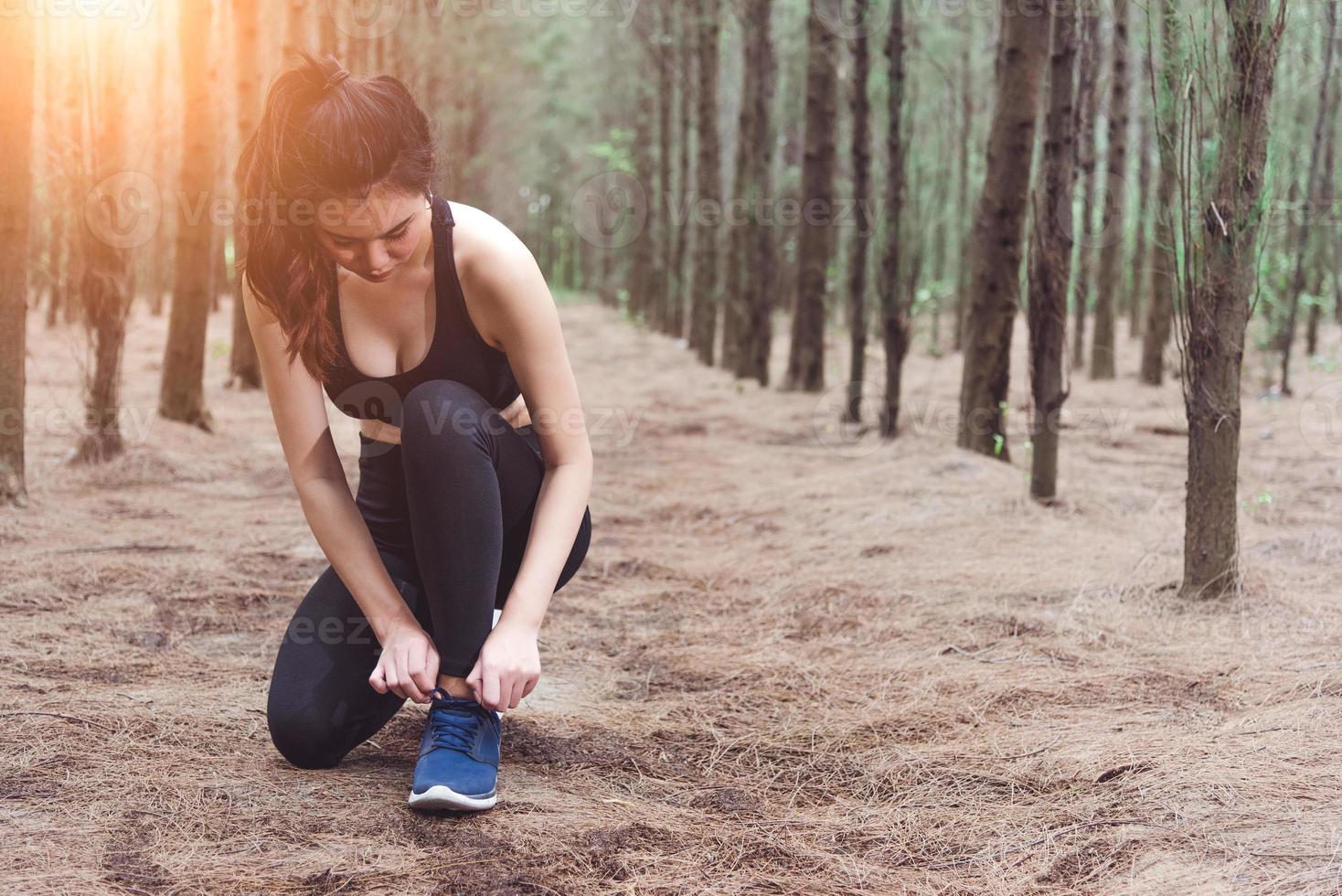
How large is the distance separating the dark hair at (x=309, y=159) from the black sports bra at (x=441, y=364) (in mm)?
106

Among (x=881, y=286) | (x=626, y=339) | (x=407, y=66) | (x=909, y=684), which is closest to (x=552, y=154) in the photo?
(x=626, y=339)

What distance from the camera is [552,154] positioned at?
35.6 meters

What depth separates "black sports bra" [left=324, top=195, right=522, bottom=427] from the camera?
215 cm

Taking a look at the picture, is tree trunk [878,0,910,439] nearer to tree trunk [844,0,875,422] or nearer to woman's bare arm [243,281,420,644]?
tree trunk [844,0,875,422]

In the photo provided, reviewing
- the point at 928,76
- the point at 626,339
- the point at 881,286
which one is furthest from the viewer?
the point at 626,339

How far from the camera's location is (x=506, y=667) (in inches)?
77.4

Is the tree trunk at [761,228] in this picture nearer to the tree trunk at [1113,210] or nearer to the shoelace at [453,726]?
the tree trunk at [1113,210]

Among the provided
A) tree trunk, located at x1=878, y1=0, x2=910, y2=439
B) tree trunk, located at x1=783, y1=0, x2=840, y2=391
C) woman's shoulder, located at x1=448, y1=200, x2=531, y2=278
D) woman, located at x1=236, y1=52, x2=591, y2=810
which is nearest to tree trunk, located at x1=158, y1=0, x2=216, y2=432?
tree trunk, located at x1=878, y1=0, x2=910, y2=439

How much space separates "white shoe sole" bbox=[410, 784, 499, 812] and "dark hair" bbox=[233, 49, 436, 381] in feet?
2.86

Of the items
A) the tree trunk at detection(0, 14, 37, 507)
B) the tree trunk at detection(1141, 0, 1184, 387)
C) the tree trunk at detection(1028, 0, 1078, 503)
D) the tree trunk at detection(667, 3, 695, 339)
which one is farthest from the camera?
the tree trunk at detection(667, 3, 695, 339)

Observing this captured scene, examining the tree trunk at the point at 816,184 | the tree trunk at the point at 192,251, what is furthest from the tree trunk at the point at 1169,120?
the tree trunk at the point at 816,184

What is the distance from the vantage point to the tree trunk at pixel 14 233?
4.45m

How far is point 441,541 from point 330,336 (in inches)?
17.7

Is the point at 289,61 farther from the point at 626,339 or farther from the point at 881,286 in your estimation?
the point at 626,339
